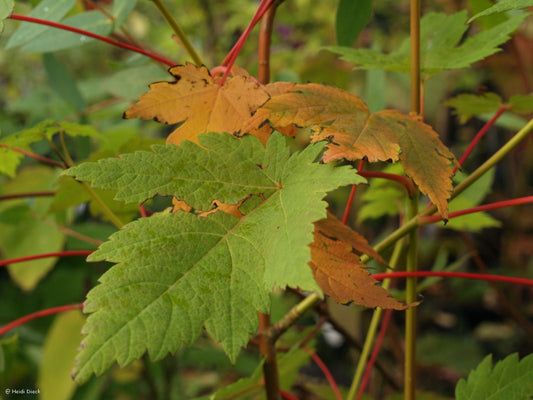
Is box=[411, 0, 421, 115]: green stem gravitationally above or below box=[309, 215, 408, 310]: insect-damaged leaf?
above

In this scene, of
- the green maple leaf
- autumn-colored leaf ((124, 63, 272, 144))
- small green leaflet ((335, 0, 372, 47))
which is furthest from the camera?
small green leaflet ((335, 0, 372, 47))

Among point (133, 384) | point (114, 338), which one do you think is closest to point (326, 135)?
point (114, 338)

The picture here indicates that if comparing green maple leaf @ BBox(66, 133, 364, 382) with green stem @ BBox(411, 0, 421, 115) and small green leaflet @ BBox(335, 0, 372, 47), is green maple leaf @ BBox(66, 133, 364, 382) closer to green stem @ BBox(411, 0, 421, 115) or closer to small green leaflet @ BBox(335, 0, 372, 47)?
green stem @ BBox(411, 0, 421, 115)

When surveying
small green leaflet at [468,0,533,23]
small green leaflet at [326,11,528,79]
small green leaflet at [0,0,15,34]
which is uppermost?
small green leaflet at [468,0,533,23]

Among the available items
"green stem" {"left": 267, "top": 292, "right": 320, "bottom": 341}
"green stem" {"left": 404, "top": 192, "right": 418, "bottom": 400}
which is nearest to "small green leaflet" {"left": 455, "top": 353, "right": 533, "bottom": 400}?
"green stem" {"left": 404, "top": 192, "right": 418, "bottom": 400}

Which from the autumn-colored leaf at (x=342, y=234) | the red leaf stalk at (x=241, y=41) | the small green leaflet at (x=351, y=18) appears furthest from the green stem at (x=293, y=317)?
the small green leaflet at (x=351, y=18)

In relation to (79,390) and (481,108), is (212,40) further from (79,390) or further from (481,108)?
(481,108)
